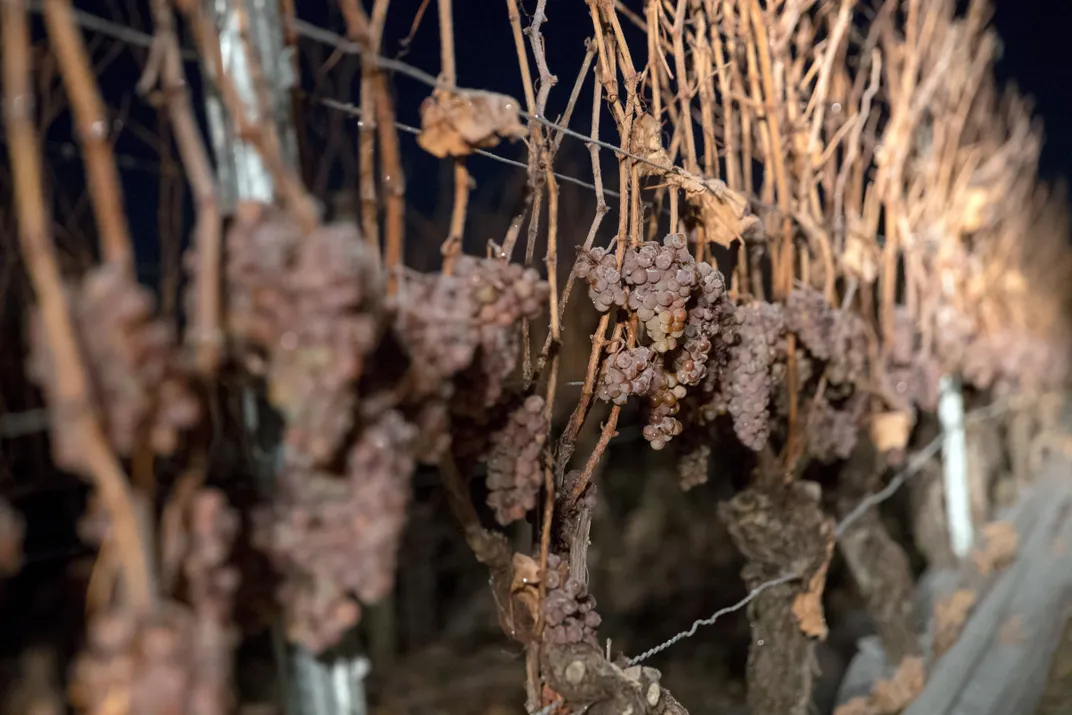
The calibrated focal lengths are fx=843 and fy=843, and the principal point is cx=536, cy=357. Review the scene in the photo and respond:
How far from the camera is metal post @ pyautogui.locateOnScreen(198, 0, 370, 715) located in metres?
0.76

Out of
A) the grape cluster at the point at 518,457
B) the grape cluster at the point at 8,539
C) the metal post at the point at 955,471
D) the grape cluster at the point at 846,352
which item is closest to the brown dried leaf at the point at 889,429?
the grape cluster at the point at 846,352

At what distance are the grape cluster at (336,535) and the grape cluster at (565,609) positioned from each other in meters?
0.46

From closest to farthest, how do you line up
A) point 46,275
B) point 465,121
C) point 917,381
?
point 46,275, point 465,121, point 917,381

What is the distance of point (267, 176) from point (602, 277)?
52 centimetres

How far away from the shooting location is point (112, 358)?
59cm

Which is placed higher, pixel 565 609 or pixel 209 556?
pixel 209 556

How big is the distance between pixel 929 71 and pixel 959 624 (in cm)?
167

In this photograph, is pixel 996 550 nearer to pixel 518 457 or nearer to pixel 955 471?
pixel 955 471

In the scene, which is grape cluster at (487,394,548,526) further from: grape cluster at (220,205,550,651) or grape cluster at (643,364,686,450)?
grape cluster at (643,364,686,450)

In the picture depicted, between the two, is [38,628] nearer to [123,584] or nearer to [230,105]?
[123,584]

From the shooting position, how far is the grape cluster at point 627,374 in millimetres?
1149

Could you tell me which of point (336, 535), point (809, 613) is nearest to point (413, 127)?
point (336, 535)

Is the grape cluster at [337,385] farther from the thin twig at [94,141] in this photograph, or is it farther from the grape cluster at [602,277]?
the grape cluster at [602,277]

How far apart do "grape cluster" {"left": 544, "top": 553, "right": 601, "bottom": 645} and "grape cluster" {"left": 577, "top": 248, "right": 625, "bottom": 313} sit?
359mm
